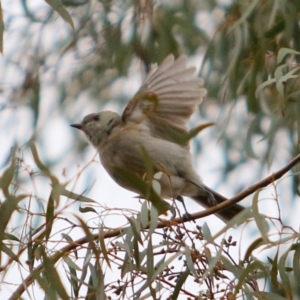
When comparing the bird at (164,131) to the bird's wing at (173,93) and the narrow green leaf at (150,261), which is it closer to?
the bird's wing at (173,93)

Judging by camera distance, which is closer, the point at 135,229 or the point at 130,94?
the point at 135,229

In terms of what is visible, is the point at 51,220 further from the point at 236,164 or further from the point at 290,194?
the point at 236,164

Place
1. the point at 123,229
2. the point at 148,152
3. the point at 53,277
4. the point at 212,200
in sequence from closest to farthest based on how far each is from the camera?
the point at 53,277, the point at 123,229, the point at 148,152, the point at 212,200

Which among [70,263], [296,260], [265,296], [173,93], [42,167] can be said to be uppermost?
[173,93]

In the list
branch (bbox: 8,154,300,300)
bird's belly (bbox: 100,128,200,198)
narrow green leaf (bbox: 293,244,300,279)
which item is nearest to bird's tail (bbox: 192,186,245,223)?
bird's belly (bbox: 100,128,200,198)

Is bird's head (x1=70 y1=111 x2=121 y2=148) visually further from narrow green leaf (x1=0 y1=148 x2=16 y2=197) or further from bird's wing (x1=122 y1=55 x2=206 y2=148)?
narrow green leaf (x1=0 y1=148 x2=16 y2=197)

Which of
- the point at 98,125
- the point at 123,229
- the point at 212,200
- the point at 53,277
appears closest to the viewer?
the point at 53,277

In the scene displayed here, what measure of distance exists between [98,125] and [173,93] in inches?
19.1

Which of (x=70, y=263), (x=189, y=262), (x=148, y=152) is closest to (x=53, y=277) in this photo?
(x=70, y=263)

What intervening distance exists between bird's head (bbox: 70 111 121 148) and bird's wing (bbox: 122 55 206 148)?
0.24m

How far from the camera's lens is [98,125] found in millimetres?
3920

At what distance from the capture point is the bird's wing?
139 inches

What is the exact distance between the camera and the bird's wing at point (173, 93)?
11.6 feet

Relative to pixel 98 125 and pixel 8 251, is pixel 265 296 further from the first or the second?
pixel 98 125
